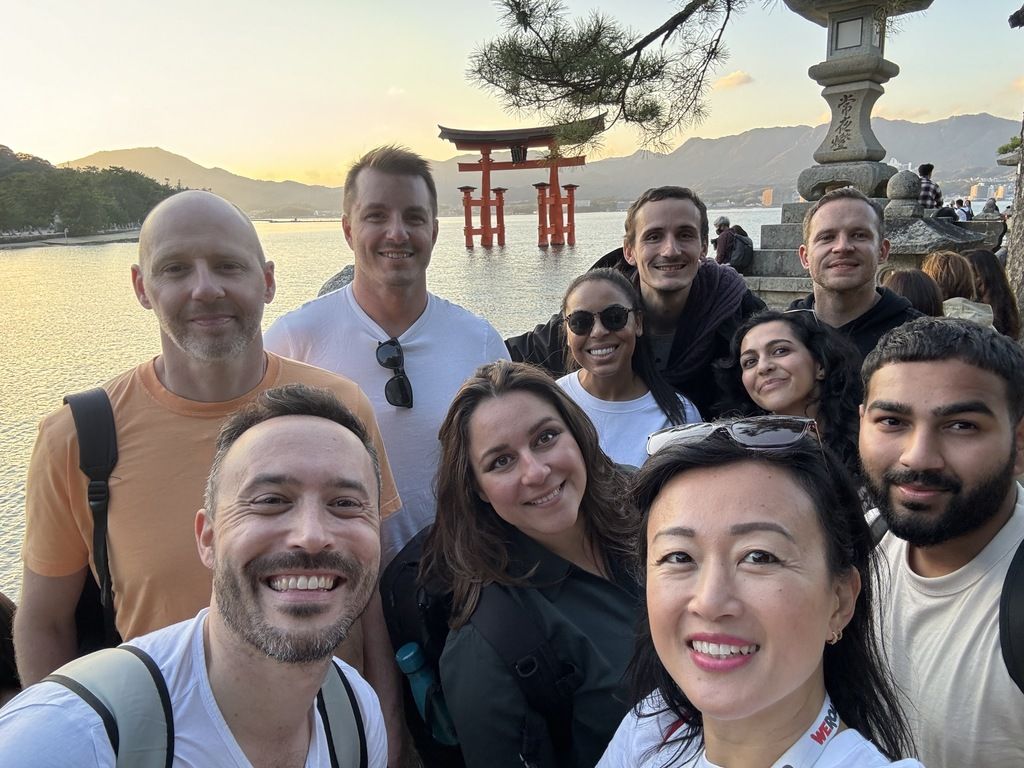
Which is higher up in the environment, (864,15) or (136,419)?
A: (864,15)

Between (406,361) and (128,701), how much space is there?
156 cm

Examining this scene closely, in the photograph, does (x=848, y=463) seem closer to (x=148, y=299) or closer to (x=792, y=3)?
(x=148, y=299)

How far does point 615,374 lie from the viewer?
2.81m

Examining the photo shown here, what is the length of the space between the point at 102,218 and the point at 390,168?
24380 mm

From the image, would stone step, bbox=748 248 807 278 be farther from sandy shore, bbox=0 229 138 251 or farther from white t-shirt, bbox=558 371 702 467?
sandy shore, bbox=0 229 138 251

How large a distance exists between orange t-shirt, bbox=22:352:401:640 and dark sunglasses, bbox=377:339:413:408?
0.76 metres

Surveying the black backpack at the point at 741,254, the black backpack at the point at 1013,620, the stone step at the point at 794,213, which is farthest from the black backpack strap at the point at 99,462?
the stone step at the point at 794,213

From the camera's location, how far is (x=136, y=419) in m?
1.80

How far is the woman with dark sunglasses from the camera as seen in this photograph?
108 inches

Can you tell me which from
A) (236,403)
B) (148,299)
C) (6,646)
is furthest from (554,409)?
(6,646)

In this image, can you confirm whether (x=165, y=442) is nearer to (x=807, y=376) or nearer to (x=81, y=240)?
(x=807, y=376)

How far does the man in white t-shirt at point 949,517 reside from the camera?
4.34 feet

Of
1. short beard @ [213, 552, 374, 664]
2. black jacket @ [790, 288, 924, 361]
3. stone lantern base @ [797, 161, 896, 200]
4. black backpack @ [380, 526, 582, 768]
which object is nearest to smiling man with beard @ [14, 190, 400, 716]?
black backpack @ [380, 526, 582, 768]

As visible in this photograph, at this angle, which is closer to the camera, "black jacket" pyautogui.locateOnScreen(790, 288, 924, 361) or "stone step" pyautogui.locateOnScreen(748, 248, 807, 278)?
"black jacket" pyautogui.locateOnScreen(790, 288, 924, 361)
